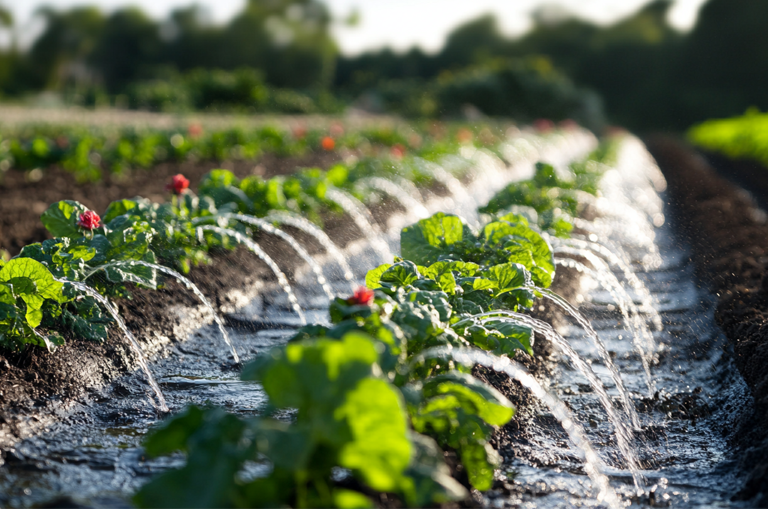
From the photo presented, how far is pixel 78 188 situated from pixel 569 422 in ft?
26.7

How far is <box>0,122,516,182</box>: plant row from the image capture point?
969 centimetres

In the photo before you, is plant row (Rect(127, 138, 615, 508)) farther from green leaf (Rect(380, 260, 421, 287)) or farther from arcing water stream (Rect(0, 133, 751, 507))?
arcing water stream (Rect(0, 133, 751, 507))

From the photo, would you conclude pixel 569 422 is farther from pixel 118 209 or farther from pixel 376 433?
pixel 118 209

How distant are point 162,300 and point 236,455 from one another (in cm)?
297

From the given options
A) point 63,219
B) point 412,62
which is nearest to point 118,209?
point 63,219

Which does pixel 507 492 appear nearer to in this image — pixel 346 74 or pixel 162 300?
pixel 162 300

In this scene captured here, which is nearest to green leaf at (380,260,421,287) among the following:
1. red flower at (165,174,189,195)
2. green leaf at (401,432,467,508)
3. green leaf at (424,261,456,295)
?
green leaf at (424,261,456,295)

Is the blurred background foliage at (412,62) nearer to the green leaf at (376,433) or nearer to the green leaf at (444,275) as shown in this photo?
the green leaf at (444,275)

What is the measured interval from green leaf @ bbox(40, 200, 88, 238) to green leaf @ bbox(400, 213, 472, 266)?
79.5 inches

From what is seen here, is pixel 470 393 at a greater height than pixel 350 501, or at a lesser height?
greater

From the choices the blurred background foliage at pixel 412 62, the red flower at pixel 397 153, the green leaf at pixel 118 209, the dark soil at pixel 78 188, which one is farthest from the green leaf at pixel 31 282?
the blurred background foliage at pixel 412 62

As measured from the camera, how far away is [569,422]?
239 cm

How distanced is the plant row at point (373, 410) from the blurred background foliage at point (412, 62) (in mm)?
34813

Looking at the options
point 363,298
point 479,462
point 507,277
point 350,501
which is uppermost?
point 507,277
